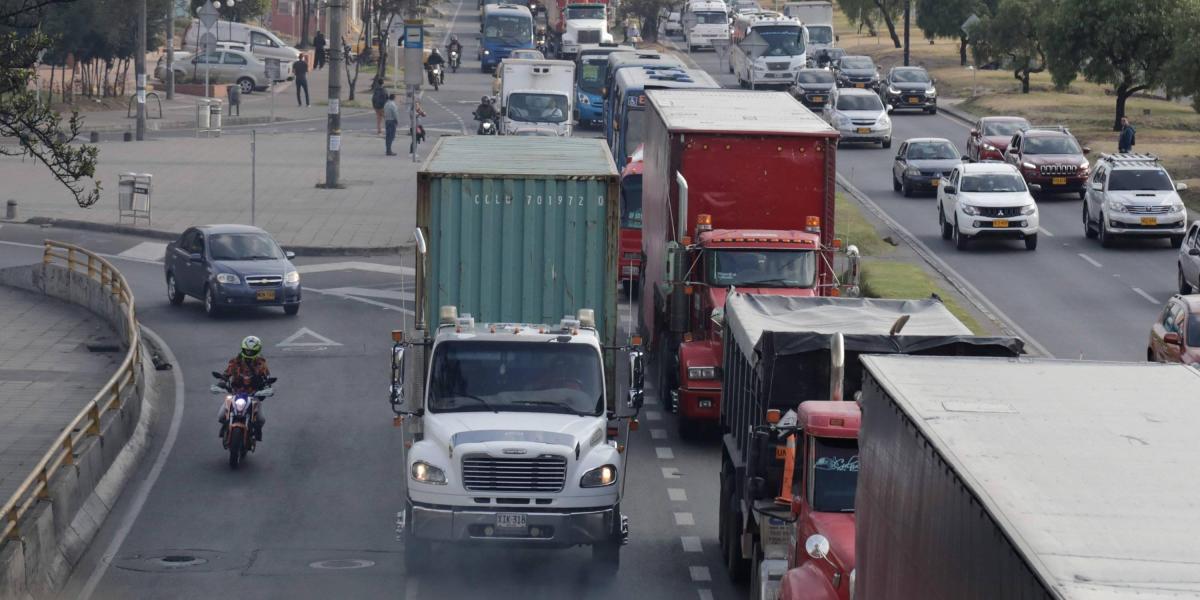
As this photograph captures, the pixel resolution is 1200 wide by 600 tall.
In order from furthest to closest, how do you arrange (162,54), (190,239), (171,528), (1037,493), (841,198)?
1. (162,54)
2. (841,198)
3. (190,239)
4. (171,528)
5. (1037,493)

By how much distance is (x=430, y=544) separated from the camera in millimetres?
16062

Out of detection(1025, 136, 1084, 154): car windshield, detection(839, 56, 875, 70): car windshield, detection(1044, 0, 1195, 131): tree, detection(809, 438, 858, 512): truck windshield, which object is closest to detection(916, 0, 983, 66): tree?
detection(839, 56, 875, 70): car windshield

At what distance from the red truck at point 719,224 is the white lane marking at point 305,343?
534 cm

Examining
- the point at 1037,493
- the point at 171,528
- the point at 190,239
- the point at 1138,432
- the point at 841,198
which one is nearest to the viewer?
the point at 1037,493

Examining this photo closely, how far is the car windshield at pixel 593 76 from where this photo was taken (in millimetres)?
63719

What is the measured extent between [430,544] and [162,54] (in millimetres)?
66111

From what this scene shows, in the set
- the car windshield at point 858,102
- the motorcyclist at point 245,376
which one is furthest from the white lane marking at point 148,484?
the car windshield at point 858,102

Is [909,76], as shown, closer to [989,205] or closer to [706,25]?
[706,25]

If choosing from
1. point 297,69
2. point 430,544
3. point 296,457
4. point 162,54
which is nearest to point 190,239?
point 296,457

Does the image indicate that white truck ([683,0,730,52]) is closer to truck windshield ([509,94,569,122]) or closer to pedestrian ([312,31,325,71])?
pedestrian ([312,31,325,71])

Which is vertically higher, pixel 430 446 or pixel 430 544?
pixel 430 446

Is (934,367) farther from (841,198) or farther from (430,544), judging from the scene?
(841,198)

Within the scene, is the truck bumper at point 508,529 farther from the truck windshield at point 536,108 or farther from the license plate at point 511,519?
the truck windshield at point 536,108

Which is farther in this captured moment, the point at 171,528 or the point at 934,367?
the point at 171,528
